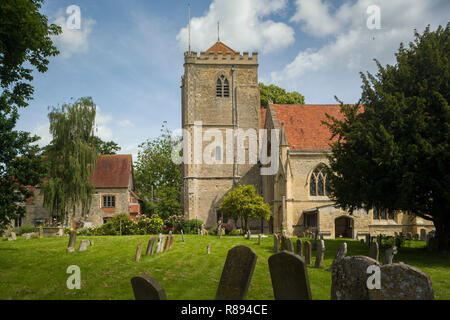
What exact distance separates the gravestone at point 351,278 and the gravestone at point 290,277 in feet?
2.18

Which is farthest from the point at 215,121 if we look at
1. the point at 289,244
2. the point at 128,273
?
the point at 128,273

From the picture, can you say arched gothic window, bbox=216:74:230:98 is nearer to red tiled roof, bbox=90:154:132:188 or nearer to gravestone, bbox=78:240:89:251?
red tiled roof, bbox=90:154:132:188

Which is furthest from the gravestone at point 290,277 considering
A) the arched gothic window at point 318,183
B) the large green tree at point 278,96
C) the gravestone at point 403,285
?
the large green tree at point 278,96

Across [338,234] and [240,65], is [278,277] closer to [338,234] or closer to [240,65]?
[338,234]

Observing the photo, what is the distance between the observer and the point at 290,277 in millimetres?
6008

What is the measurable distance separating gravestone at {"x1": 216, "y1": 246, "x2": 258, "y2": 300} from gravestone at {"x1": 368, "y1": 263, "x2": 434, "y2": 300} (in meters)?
1.77

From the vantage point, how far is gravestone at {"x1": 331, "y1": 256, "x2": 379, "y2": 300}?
587cm

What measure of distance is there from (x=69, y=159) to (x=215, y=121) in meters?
14.9

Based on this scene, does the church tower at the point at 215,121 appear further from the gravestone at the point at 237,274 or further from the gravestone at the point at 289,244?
the gravestone at the point at 237,274

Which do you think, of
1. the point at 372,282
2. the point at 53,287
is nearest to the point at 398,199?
the point at 372,282

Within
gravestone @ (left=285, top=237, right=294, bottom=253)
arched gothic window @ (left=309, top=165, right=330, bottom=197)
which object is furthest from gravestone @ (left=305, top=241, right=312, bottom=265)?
arched gothic window @ (left=309, top=165, right=330, bottom=197)

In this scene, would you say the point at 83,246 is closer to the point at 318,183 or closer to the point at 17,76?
the point at 17,76

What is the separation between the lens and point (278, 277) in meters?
6.15

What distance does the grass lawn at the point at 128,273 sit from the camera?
30.3 feet
